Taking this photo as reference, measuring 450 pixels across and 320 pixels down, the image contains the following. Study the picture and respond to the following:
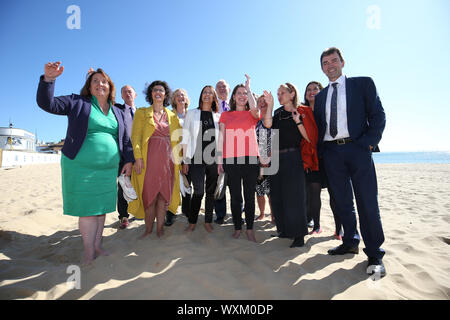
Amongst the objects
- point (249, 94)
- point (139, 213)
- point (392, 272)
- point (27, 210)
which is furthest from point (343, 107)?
point (27, 210)

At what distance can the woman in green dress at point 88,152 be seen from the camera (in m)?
2.14

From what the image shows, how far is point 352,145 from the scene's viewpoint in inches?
91.4

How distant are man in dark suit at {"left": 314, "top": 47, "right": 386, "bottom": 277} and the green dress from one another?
272 centimetres

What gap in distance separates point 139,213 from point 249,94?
7.89 ft

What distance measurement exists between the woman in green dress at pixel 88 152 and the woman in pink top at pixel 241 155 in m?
1.51

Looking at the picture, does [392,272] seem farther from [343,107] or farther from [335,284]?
[343,107]

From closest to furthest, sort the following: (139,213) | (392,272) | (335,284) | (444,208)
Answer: (335,284), (392,272), (139,213), (444,208)

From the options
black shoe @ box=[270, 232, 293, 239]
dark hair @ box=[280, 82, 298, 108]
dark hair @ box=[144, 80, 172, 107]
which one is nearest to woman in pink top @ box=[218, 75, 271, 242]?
black shoe @ box=[270, 232, 293, 239]

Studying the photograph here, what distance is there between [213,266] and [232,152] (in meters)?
1.49

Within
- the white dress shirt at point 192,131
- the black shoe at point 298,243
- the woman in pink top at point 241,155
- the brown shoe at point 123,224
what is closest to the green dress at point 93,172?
the white dress shirt at point 192,131

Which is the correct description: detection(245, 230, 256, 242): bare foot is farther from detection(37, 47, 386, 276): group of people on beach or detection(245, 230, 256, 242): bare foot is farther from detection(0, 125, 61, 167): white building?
detection(0, 125, 61, 167): white building

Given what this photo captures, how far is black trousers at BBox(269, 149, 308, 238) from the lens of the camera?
262 centimetres

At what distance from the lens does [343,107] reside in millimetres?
2434
